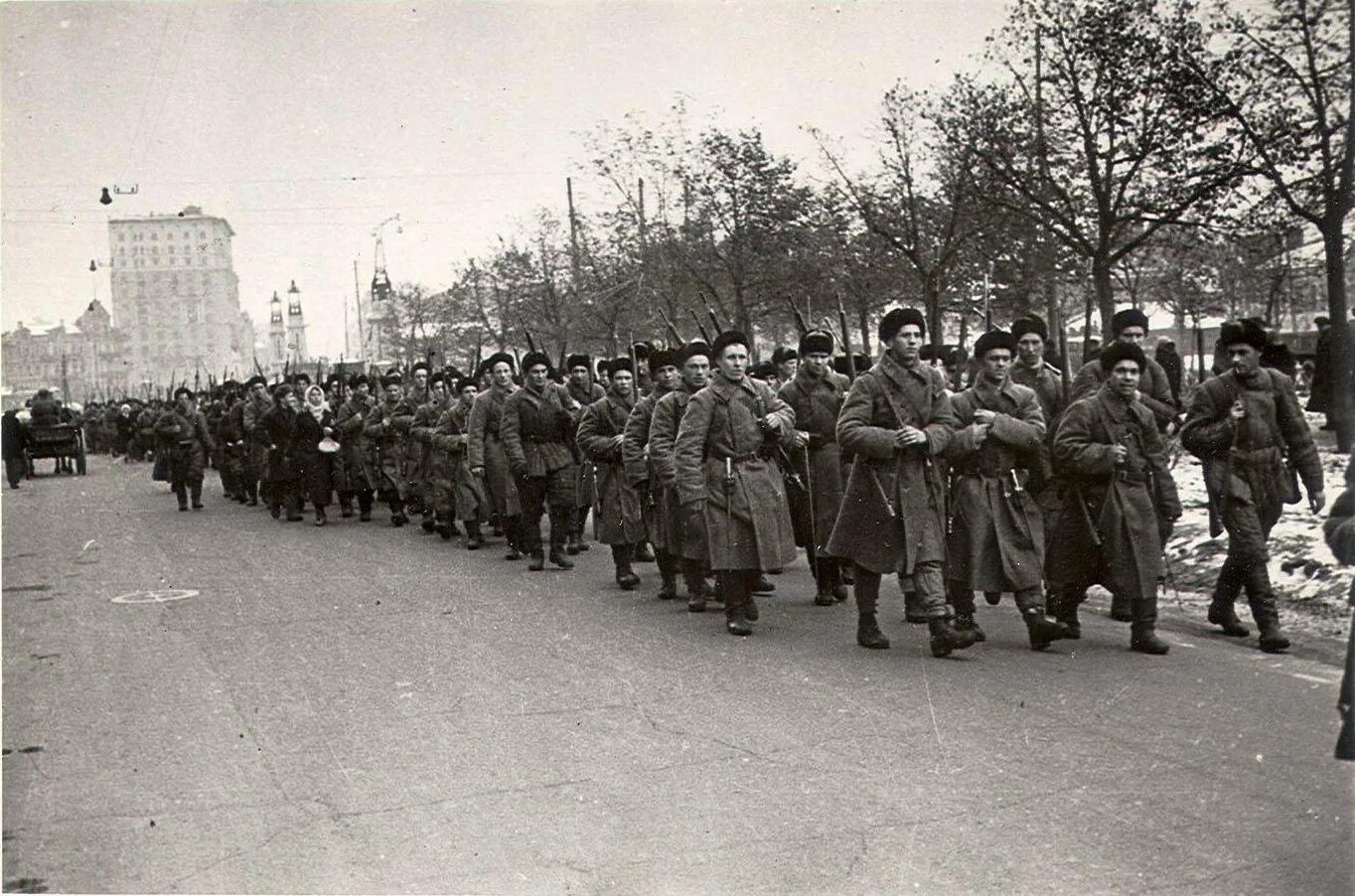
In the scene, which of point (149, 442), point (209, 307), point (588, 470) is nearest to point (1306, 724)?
point (588, 470)

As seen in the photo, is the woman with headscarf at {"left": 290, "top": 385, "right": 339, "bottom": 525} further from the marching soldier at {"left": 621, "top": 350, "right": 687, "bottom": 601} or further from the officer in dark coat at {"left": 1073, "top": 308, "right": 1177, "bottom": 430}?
the officer in dark coat at {"left": 1073, "top": 308, "right": 1177, "bottom": 430}

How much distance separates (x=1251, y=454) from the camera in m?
8.09

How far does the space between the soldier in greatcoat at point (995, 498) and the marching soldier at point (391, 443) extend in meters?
10.2

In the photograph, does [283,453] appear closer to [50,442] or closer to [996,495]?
[996,495]

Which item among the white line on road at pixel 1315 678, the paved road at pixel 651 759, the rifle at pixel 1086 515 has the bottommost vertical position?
the white line on road at pixel 1315 678

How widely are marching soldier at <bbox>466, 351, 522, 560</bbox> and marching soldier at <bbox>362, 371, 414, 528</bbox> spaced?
3916mm

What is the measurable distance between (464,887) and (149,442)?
3452cm

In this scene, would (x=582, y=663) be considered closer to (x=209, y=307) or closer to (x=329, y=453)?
(x=329, y=453)

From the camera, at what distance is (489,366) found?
13211mm

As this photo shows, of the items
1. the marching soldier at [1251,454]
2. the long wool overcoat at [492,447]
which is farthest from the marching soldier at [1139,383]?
the long wool overcoat at [492,447]

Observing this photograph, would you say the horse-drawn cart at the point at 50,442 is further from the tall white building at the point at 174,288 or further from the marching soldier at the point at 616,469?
the marching soldier at the point at 616,469

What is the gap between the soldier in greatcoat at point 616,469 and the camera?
36.5ft

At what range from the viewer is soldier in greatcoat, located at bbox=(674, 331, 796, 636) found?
8.77 metres

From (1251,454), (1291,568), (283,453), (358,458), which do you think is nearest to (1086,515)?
(1251,454)
